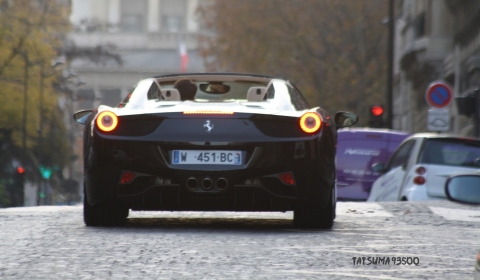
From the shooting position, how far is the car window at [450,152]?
1630 cm

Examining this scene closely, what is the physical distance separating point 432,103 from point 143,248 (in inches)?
727

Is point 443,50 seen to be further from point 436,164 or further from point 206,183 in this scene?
point 206,183

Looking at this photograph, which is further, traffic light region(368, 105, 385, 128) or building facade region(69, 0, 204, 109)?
building facade region(69, 0, 204, 109)

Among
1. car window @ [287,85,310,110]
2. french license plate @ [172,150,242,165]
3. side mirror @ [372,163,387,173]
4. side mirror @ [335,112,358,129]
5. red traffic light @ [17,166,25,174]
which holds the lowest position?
red traffic light @ [17,166,25,174]

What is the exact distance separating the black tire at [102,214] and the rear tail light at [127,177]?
1.22 ft

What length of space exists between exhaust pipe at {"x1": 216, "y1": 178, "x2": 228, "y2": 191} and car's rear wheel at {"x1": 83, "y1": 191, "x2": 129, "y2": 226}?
87cm

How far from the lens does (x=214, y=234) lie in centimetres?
950

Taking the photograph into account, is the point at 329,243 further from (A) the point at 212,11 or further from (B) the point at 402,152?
(A) the point at 212,11

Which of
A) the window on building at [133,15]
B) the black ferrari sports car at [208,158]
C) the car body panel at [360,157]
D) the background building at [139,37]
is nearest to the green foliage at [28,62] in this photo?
the car body panel at [360,157]

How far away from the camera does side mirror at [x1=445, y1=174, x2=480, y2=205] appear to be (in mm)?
→ 4859

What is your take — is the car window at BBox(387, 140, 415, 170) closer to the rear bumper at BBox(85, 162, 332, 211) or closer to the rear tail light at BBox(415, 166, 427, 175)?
the rear tail light at BBox(415, 166, 427, 175)

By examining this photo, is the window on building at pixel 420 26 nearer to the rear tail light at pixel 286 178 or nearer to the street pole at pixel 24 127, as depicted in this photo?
the street pole at pixel 24 127

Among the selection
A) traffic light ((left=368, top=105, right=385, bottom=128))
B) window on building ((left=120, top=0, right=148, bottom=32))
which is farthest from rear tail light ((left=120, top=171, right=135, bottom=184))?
window on building ((left=120, top=0, right=148, bottom=32))

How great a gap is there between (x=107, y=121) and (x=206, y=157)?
31.7 inches
